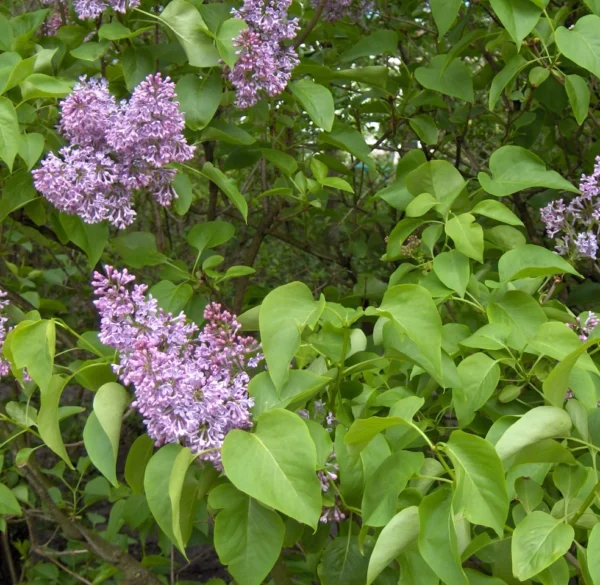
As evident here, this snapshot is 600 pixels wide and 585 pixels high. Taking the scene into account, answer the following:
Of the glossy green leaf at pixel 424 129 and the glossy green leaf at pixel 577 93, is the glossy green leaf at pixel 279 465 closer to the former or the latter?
the glossy green leaf at pixel 577 93

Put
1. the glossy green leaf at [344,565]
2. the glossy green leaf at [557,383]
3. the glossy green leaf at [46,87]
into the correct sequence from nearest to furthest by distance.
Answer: the glossy green leaf at [557,383], the glossy green leaf at [344,565], the glossy green leaf at [46,87]

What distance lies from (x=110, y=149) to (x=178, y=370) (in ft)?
1.87

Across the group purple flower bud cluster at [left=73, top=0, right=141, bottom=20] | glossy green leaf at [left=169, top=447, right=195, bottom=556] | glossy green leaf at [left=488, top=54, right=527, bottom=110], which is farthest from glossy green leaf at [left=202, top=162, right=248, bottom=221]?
glossy green leaf at [left=169, top=447, right=195, bottom=556]

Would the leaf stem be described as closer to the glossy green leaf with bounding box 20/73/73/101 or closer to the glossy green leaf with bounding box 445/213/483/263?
the glossy green leaf with bounding box 445/213/483/263

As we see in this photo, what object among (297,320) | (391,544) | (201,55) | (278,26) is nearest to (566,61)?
(278,26)

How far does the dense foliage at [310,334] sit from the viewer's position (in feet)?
3.54

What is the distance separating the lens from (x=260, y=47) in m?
1.58

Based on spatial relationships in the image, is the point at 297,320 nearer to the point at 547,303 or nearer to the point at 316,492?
the point at 316,492

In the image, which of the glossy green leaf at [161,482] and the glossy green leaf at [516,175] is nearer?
the glossy green leaf at [161,482]

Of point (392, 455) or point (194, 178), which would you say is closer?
point (392, 455)

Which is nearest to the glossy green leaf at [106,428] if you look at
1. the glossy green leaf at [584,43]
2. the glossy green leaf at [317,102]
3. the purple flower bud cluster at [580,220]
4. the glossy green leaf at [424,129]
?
the glossy green leaf at [317,102]

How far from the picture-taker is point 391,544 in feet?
3.50

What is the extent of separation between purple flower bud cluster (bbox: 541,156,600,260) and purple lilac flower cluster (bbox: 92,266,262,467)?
2.37ft

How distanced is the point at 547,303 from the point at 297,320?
65 centimetres
